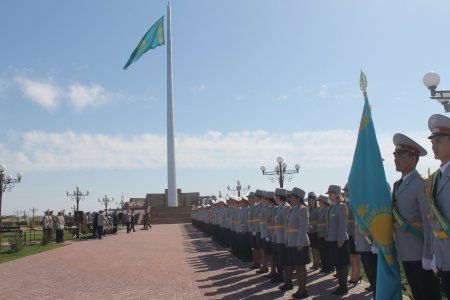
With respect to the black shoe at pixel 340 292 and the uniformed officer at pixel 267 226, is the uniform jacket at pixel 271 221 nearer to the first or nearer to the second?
the uniformed officer at pixel 267 226

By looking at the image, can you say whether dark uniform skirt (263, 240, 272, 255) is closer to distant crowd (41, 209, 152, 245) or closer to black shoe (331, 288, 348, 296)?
black shoe (331, 288, 348, 296)

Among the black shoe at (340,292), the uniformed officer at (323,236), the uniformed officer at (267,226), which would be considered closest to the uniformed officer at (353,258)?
the uniformed officer at (323,236)

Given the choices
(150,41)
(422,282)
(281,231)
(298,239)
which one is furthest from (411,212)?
(150,41)

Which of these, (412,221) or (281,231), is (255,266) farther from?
(412,221)

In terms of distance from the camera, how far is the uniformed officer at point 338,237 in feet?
25.2

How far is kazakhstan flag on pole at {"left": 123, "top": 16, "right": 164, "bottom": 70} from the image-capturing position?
39656 millimetres

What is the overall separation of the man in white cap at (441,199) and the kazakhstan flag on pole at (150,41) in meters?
37.7

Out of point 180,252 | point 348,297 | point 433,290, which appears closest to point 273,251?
point 348,297

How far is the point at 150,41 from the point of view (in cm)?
4234

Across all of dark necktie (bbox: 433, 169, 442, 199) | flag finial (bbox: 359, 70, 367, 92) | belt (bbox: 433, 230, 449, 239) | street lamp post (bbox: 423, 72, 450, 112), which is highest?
street lamp post (bbox: 423, 72, 450, 112)

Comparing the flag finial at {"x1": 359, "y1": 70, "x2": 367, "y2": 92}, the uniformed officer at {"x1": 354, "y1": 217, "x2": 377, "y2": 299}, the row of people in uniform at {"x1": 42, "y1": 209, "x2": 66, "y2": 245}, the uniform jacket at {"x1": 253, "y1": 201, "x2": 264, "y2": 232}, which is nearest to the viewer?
the flag finial at {"x1": 359, "y1": 70, "x2": 367, "y2": 92}

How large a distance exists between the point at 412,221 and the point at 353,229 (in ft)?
16.8

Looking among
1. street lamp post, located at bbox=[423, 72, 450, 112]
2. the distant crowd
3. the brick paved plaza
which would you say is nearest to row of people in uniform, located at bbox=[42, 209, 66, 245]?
the distant crowd

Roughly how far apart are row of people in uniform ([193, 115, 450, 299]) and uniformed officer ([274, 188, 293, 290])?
2 centimetres
